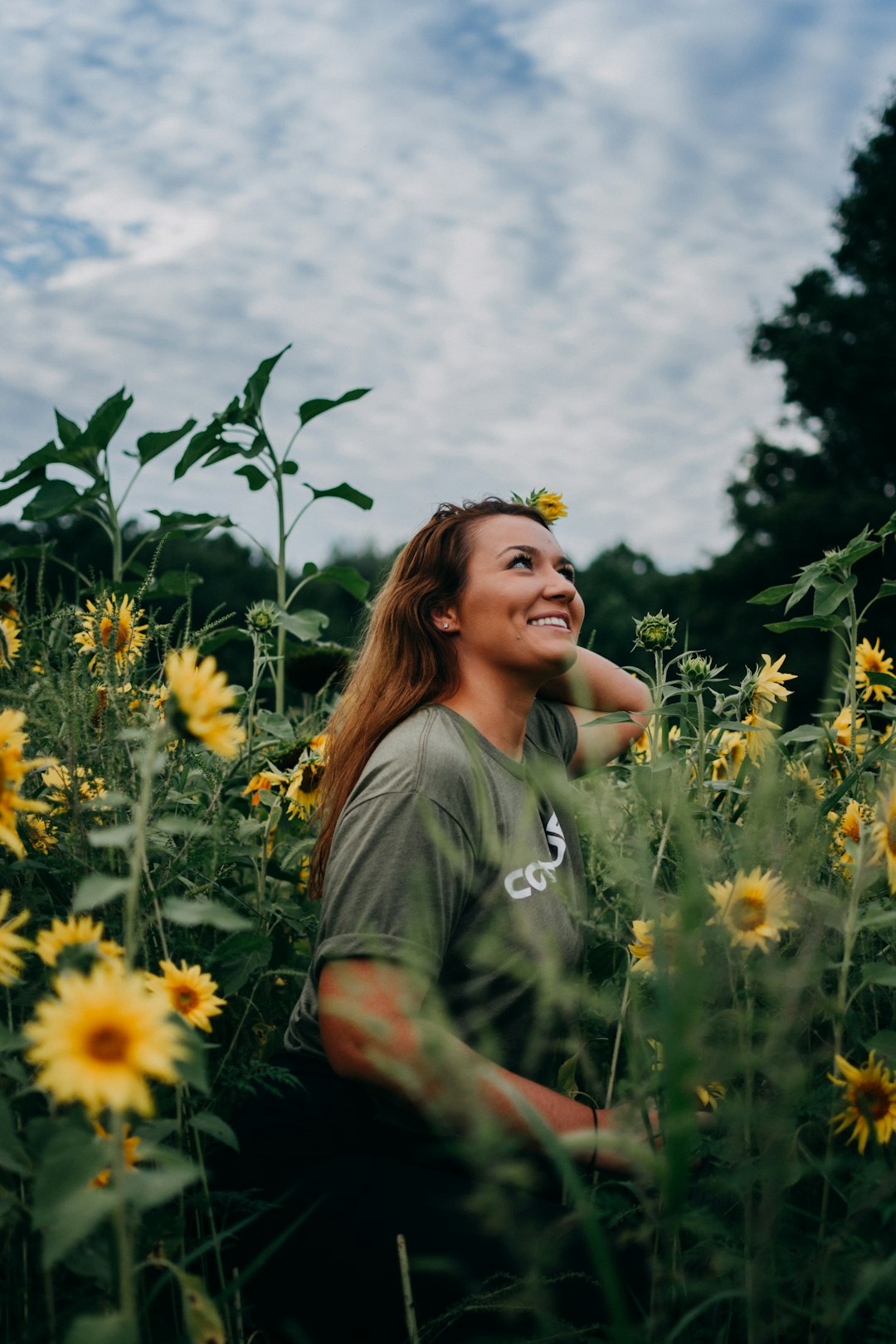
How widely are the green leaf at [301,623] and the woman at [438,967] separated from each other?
7.6 inches

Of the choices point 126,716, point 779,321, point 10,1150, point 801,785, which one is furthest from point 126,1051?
point 779,321

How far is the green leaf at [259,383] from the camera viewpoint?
2443 millimetres

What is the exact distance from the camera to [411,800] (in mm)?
1532

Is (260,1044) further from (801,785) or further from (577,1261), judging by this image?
(801,785)

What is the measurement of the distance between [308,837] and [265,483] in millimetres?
984

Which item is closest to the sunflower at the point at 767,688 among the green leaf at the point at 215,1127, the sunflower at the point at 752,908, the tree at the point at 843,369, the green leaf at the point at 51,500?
the sunflower at the point at 752,908

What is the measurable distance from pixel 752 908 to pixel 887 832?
173mm

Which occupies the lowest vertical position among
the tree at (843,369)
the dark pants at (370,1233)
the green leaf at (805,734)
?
the dark pants at (370,1233)

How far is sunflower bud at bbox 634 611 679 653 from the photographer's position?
1.76 metres

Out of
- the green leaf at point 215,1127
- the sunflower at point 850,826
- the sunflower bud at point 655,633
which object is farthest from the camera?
the sunflower bud at point 655,633

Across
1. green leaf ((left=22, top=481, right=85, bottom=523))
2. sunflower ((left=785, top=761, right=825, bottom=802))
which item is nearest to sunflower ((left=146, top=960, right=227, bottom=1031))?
sunflower ((left=785, top=761, right=825, bottom=802))

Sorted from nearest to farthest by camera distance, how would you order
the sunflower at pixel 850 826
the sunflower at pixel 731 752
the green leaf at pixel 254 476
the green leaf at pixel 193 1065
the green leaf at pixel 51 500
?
the green leaf at pixel 193 1065
the sunflower at pixel 850 826
the sunflower at pixel 731 752
the green leaf at pixel 51 500
the green leaf at pixel 254 476

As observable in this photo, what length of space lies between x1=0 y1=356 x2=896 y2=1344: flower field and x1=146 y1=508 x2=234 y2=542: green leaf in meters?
0.40

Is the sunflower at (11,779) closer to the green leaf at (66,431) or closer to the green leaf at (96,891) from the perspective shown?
the green leaf at (96,891)
